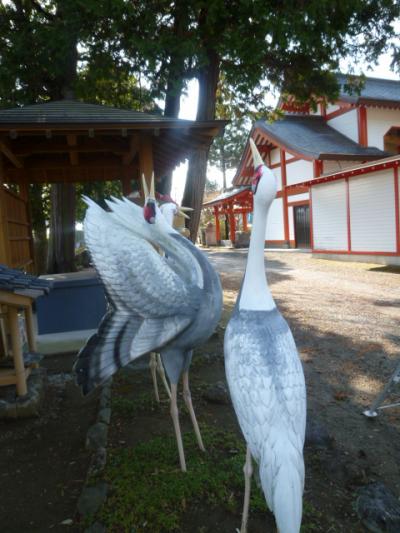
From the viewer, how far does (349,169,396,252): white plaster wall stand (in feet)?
41.3

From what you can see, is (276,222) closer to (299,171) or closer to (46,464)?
(299,171)

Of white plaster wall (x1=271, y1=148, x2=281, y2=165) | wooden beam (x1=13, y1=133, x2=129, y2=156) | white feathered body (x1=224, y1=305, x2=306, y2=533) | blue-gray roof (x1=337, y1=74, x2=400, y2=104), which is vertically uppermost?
blue-gray roof (x1=337, y1=74, x2=400, y2=104)

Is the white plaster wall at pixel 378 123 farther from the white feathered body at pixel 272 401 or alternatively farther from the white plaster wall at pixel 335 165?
the white feathered body at pixel 272 401

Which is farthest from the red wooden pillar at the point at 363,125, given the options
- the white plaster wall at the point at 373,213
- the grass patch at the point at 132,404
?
the grass patch at the point at 132,404

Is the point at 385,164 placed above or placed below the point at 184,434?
above

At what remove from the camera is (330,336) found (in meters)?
6.16

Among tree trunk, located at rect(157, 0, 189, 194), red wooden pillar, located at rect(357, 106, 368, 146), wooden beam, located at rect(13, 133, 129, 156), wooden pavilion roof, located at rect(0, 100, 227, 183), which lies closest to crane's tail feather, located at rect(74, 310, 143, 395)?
wooden pavilion roof, located at rect(0, 100, 227, 183)

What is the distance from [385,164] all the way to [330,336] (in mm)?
8183

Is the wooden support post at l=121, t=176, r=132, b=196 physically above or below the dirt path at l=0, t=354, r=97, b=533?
above

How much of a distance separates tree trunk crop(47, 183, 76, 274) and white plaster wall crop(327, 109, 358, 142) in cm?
1416

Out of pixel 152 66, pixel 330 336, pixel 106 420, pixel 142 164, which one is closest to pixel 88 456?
pixel 106 420

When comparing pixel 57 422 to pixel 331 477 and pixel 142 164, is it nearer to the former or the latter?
pixel 331 477

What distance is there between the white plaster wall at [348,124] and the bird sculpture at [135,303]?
1860 centimetres

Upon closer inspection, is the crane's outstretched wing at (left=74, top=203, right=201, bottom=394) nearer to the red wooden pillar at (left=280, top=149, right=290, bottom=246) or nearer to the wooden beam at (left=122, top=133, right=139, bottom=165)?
the wooden beam at (left=122, top=133, right=139, bottom=165)
